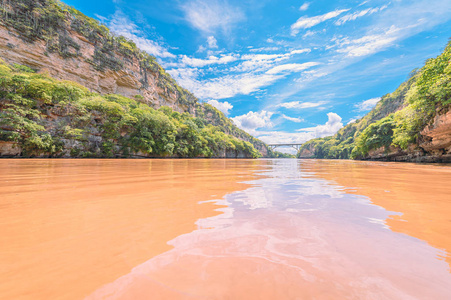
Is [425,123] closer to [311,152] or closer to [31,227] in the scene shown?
[31,227]

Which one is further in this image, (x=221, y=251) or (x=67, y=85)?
(x=67, y=85)

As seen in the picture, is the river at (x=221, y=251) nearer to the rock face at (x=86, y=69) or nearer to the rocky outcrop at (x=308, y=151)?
the rock face at (x=86, y=69)

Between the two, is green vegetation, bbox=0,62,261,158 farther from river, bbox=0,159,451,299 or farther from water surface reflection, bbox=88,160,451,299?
water surface reflection, bbox=88,160,451,299

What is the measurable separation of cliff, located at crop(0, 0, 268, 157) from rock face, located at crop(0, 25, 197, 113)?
0.10 m

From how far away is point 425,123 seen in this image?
15.6 meters

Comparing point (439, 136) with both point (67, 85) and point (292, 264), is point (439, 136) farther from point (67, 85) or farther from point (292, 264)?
point (67, 85)

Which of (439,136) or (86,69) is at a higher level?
(86,69)

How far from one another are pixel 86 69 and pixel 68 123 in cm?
1510

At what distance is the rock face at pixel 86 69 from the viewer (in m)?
19.9

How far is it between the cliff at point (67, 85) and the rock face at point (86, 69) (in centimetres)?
10

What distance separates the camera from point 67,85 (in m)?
18.6

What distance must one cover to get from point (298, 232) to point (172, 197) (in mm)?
1885

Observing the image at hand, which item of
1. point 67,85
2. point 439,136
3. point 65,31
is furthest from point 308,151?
point 67,85

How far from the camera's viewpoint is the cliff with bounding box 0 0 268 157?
14.1m
